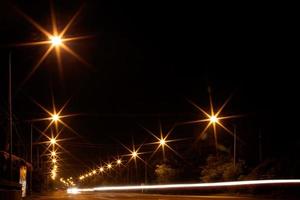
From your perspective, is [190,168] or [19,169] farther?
[190,168]

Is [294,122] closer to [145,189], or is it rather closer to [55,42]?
[145,189]

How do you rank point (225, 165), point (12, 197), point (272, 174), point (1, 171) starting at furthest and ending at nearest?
point (225, 165)
point (272, 174)
point (1, 171)
point (12, 197)

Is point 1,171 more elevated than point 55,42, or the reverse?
point 55,42

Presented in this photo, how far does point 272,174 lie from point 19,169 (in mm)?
16328

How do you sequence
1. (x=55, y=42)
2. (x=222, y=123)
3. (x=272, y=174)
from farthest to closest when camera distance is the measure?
(x=222, y=123) < (x=272, y=174) < (x=55, y=42)

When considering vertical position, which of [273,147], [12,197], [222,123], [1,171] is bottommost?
[12,197]

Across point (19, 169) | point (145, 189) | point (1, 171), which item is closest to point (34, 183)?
point (145, 189)

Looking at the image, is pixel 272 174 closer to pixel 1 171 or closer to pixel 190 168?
pixel 1 171

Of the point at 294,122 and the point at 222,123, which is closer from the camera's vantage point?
the point at 294,122

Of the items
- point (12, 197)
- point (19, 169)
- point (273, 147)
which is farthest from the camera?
point (273, 147)

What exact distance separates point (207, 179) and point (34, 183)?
20126 millimetres

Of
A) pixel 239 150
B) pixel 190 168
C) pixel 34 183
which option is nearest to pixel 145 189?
pixel 190 168

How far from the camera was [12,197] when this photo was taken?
57.1 ft

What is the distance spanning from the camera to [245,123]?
5053 centimetres
